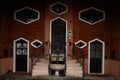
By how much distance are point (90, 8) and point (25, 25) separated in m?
5.02

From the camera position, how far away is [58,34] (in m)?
21.4

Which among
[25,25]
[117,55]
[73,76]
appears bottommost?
[73,76]

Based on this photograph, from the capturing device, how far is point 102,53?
21.1 meters

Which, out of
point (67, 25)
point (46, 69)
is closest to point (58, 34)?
point (67, 25)

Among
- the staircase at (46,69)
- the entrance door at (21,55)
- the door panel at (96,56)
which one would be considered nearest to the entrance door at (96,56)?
the door panel at (96,56)

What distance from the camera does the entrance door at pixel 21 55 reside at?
69.4ft

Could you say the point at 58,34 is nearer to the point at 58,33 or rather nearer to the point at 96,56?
the point at 58,33

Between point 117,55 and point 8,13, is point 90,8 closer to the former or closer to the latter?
point 117,55

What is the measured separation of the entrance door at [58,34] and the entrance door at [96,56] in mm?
2207

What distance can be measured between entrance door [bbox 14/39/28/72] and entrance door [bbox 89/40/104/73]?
16.0 feet

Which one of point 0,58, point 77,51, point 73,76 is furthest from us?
point 77,51

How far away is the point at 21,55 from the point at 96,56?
561 centimetres

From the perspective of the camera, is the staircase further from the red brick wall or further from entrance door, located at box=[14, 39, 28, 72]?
the red brick wall

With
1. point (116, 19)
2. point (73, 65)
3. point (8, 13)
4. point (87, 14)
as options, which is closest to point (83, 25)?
point (87, 14)
